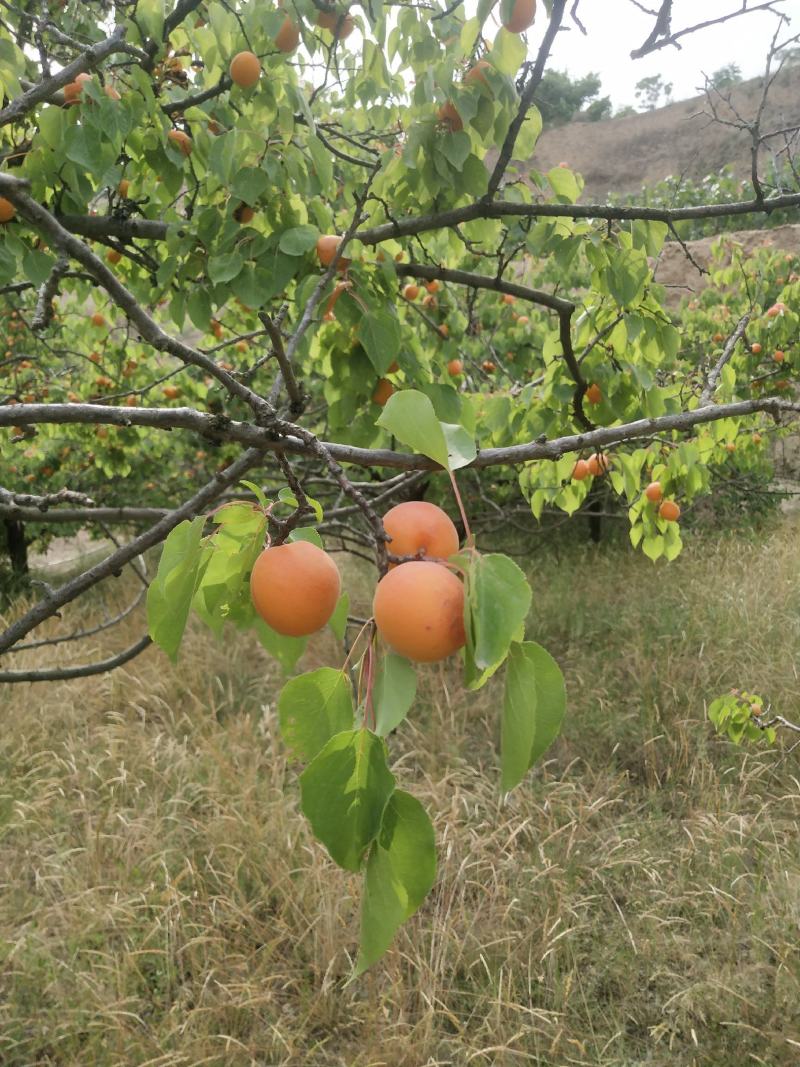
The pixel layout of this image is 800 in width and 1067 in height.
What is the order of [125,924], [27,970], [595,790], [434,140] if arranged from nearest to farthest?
[434,140] → [27,970] → [125,924] → [595,790]

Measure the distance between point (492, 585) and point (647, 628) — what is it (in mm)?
4146

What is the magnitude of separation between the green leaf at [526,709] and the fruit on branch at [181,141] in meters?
2.01

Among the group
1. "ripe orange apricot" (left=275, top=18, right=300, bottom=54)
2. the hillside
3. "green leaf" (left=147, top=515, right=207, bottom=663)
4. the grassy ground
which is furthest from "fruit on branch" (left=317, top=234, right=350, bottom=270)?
the hillside

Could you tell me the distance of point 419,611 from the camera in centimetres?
41

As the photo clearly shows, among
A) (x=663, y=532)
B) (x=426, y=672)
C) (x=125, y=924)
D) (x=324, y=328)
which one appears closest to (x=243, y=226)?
(x=324, y=328)

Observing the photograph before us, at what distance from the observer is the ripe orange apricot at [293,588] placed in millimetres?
493

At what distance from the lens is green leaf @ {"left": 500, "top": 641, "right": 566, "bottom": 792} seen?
1.48 ft

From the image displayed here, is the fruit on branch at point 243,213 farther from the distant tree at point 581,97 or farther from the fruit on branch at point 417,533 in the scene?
the distant tree at point 581,97

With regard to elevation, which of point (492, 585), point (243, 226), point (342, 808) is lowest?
point (342, 808)

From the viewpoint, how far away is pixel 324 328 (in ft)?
6.02

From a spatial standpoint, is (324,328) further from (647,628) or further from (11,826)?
(647,628)

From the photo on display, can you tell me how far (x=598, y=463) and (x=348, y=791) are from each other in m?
1.82

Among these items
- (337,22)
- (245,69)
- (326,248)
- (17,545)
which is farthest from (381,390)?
(17,545)

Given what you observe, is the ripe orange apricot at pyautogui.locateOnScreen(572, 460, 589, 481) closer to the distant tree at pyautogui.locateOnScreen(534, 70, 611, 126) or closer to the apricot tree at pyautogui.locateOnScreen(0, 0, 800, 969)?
the apricot tree at pyautogui.locateOnScreen(0, 0, 800, 969)
